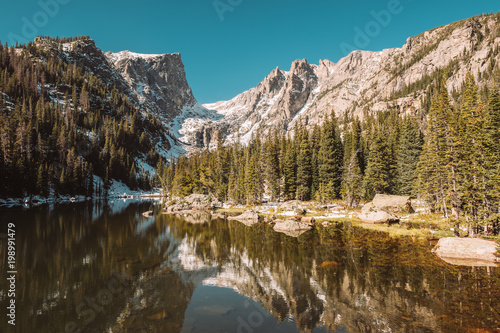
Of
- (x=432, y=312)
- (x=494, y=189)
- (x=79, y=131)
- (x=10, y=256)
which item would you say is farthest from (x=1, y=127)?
(x=494, y=189)

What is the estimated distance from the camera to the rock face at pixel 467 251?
1789cm

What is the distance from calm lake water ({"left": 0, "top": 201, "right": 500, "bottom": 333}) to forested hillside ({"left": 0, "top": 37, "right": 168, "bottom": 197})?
6797 cm

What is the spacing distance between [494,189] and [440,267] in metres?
10.1

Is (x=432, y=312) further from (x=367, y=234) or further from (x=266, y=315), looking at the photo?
(x=367, y=234)

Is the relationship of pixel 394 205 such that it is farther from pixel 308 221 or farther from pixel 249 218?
pixel 249 218

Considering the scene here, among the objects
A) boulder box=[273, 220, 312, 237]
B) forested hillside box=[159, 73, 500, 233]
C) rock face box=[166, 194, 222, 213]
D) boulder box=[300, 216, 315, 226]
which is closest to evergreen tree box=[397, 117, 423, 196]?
forested hillside box=[159, 73, 500, 233]

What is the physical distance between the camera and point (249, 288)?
1509 centimetres

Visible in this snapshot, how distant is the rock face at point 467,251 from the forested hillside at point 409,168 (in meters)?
3.52

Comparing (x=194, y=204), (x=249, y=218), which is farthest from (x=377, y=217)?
(x=194, y=204)

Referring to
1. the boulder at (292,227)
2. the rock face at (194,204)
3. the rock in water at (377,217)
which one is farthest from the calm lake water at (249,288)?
the rock face at (194,204)

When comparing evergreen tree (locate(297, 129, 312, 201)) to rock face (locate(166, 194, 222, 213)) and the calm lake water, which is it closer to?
rock face (locate(166, 194, 222, 213))

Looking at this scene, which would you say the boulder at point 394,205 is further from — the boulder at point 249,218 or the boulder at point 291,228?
the boulder at point 249,218

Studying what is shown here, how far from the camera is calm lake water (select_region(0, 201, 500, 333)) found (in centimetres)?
1050

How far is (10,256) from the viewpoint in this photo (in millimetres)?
20016
